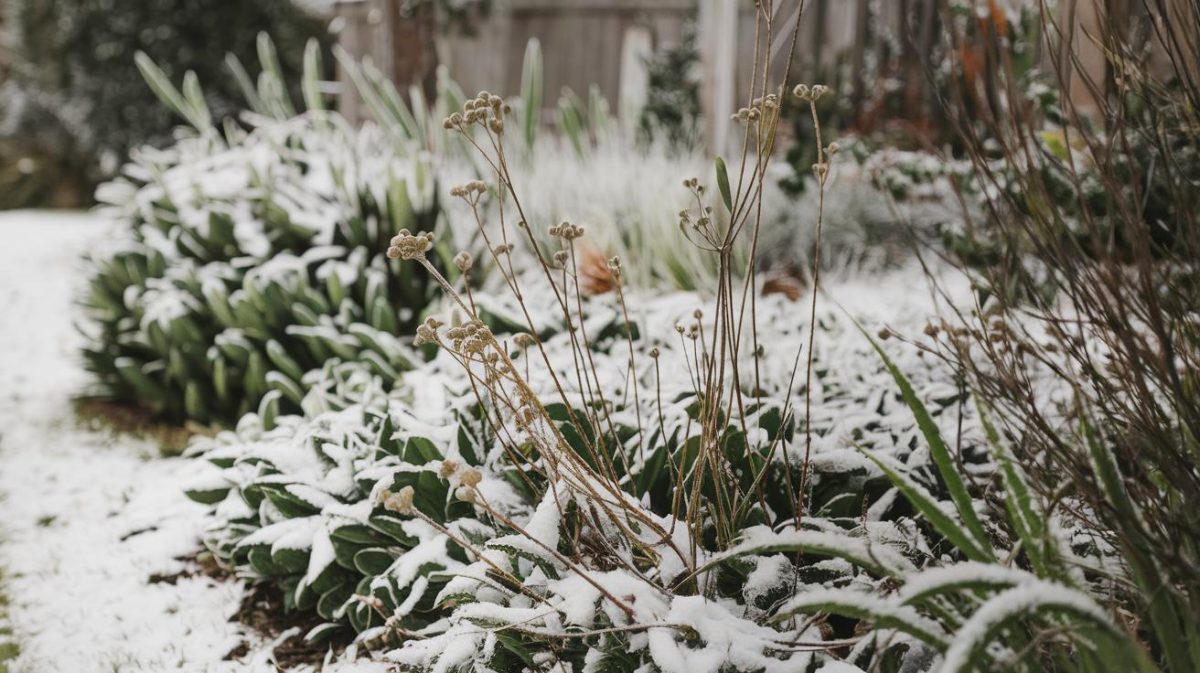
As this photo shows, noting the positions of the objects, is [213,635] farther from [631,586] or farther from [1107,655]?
[1107,655]

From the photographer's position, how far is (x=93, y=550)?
2.91m

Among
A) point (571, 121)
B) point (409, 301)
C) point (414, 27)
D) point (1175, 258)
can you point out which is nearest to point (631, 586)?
point (1175, 258)

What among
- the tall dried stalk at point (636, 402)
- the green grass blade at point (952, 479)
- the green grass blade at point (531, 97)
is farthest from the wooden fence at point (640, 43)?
the green grass blade at point (952, 479)

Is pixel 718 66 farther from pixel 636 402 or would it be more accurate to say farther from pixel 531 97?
pixel 636 402

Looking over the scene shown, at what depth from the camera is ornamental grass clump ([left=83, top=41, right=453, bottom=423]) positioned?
3.66 m

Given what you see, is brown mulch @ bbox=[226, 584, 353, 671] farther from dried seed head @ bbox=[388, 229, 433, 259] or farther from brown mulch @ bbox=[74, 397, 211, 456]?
brown mulch @ bbox=[74, 397, 211, 456]

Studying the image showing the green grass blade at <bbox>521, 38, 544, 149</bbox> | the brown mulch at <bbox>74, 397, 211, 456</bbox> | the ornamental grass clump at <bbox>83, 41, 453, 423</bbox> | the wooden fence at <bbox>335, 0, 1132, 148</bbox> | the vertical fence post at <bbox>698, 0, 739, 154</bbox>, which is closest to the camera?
the ornamental grass clump at <bbox>83, 41, 453, 423</bbox>

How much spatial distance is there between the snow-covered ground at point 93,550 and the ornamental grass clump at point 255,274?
0.37 metres

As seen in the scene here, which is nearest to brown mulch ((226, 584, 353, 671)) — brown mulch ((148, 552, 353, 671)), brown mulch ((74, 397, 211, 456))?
brown mulch ((148, 552, 353, 671))

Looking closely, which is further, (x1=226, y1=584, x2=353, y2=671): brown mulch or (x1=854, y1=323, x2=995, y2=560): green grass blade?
(x1=226, y1=584, x2=353, y2=671): brown mulch

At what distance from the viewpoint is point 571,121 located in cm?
499

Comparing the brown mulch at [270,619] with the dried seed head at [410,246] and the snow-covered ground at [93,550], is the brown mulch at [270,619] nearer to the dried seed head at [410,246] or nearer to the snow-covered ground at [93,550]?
the snow-covered ground at [93,550]

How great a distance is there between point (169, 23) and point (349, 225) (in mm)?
7878

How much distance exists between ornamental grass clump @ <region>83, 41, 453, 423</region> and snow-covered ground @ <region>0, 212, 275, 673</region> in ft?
1.20
